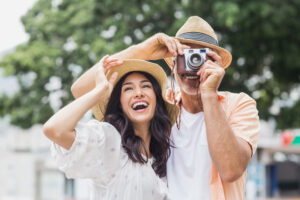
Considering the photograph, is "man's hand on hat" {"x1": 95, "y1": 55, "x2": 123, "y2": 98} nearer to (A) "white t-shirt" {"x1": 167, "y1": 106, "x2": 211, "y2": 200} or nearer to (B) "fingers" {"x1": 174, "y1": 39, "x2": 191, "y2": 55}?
(B) "fingers" {"x1": 174, "y1": 39, "x2": 191, "y2": 55}

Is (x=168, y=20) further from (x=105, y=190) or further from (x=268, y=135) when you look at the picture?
(x=268, y=135)

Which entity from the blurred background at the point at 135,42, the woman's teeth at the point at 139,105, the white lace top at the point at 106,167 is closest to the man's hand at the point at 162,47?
the woman's teeth at the point at 139,105

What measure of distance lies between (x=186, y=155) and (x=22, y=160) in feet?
61.0

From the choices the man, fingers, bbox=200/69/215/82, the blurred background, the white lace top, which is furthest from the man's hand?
the blurred background

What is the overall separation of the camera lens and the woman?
0.22 metres

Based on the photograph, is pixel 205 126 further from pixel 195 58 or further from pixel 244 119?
pixel 195 58

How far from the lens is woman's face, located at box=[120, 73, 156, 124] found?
2711mm

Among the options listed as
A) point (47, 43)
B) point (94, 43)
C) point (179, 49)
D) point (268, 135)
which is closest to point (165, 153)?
point (179, 49)

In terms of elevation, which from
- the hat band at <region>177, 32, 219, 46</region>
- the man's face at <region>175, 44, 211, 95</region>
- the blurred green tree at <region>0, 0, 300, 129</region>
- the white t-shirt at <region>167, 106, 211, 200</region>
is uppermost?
the blurred green tree at <region>0, 0, 300, 129</region>

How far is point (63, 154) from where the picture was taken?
240 centimetres

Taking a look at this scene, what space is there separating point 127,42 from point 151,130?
23.0 feet

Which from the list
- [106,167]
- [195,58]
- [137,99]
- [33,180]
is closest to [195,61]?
[195,58]

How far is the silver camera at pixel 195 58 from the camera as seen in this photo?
2.68 meters

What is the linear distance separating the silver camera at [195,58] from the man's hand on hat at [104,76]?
366 mm
